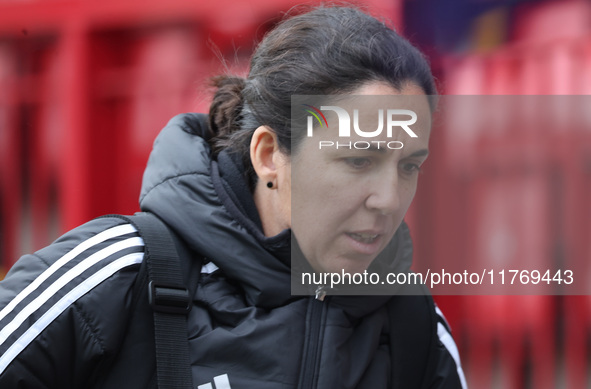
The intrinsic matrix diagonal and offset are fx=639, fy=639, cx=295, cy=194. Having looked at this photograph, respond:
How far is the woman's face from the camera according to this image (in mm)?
1294

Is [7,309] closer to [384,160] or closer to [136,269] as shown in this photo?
[136,269]

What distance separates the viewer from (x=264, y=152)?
4.60 ft

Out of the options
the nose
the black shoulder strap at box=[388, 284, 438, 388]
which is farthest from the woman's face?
the black shoulder strap at box=[388, 284, 438, 388]

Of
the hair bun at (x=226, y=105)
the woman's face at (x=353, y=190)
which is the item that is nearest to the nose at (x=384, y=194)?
the woman's face at (x=353, y=190)

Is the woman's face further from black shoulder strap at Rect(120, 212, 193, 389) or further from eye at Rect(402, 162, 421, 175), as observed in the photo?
black shoulder strap at Rect(120, 212, 193, 389)

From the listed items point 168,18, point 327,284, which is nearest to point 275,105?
point 327,284

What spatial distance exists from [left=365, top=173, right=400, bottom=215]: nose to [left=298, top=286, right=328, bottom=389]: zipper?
0.21 meters

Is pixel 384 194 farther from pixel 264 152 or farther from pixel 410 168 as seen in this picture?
pixel 264 152

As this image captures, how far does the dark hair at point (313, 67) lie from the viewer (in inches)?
51.4

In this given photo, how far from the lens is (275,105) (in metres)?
1.37

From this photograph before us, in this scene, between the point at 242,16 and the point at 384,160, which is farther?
the point at 242,16

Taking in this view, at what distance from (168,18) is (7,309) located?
2079 mm

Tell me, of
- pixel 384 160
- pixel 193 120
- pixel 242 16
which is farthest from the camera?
pixel 242 16

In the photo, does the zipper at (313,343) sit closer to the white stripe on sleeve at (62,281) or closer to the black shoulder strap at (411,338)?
the black shoulder strap at (411,338)
